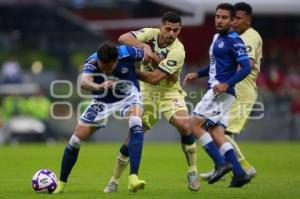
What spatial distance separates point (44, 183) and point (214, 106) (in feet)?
8.54

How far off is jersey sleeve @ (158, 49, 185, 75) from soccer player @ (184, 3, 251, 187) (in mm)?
592

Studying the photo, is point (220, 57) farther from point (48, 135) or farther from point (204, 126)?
point (48, 135)

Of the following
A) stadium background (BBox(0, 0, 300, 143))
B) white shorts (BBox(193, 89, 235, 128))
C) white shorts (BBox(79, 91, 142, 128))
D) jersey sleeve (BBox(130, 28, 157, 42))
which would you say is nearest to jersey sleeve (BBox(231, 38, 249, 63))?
white shorts (BBox(193, 89, 235, 128))

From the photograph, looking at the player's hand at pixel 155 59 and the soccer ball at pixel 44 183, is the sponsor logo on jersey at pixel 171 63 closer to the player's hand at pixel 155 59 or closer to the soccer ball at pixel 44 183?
the player's hand at pixel 155 59

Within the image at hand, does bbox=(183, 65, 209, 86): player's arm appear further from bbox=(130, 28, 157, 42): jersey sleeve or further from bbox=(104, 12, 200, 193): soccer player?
bbox=(130, 28, 157, 42): jersey sleeve

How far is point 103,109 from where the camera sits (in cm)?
1188

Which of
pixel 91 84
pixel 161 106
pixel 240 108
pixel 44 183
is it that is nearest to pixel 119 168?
pixel 44 183

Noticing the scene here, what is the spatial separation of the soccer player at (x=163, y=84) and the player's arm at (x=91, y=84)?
2.83 feet

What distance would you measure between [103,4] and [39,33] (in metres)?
2.86

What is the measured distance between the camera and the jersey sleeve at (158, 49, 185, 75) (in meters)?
12.4

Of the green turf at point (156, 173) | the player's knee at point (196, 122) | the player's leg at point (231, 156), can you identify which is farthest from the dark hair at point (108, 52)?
the player's leg at point (231, 156)

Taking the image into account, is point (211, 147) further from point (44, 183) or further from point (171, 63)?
point (44, 183)

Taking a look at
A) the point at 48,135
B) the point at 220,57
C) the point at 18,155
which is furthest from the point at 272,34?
the point at 220,57

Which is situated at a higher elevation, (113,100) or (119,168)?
(113,100)
